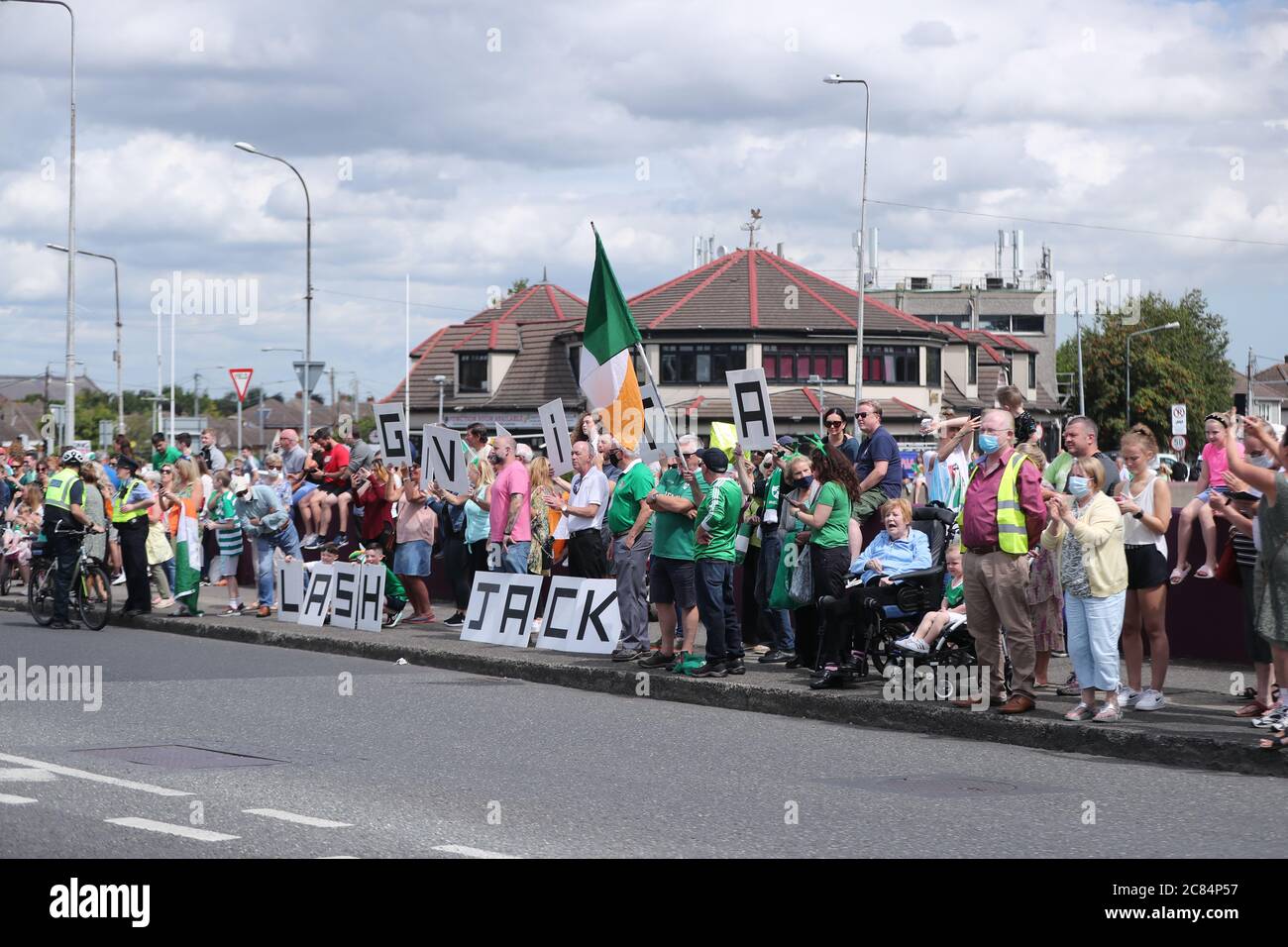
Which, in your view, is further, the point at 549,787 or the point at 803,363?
the point at 803,363

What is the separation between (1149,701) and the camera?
447 inches

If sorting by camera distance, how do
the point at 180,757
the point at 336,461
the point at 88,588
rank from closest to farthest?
1. the point at 180,757
2. the point at 88,588
3. the point at 336,461

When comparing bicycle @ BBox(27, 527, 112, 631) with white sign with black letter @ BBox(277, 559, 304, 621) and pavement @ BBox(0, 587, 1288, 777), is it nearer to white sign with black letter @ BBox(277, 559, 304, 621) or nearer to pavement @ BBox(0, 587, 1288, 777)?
white sign with black letter @ BBox(277, 559, 304, 621)

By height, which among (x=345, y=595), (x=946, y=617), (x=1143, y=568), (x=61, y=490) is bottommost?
(x=345, y=595)

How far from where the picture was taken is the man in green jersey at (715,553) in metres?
13.5

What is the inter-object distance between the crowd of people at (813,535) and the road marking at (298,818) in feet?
17.0

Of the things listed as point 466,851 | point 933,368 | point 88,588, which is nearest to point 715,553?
point 466,851

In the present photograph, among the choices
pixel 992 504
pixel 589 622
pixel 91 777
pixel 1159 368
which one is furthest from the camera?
pixel 1159 368

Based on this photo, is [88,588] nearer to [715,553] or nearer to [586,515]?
[586,515]

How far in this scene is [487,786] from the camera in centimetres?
905

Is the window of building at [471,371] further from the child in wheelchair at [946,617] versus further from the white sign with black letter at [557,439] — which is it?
the child in wheelchair at [946,617]

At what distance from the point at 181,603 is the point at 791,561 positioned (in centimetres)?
934

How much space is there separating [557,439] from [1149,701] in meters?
7.38
